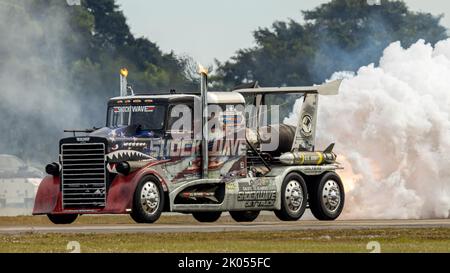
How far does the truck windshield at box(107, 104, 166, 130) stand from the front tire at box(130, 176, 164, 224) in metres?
1.69

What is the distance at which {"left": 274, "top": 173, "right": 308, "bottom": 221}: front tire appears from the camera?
44.6 meters

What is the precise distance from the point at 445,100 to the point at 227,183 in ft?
33.5

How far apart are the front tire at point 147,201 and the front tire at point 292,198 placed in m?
4.38

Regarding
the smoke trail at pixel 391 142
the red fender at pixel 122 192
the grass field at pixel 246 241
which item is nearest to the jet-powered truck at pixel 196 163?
the red fender at pixel 122 192

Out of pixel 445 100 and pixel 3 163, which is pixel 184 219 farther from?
pixel 3 163

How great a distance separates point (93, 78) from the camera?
78188 millimetres

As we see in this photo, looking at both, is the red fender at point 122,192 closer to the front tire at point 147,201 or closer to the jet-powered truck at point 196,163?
the jet-powered truck at point 196,163

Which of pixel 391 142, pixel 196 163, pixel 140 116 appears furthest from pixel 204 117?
pixel 391 142

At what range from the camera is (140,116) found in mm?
42656

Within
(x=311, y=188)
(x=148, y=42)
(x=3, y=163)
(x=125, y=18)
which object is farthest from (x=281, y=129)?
(x=125, y=18)

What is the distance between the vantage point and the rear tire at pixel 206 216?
1825 inches

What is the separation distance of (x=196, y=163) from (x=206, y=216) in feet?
12.9

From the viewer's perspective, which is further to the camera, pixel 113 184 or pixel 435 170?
pixel 435 170

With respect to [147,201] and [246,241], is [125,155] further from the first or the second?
[246,241]
